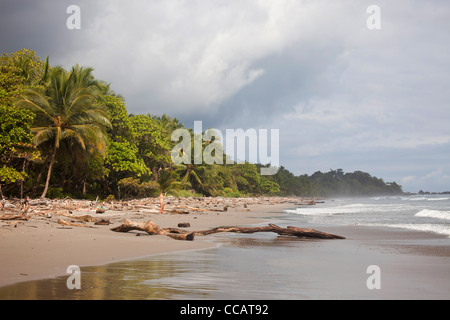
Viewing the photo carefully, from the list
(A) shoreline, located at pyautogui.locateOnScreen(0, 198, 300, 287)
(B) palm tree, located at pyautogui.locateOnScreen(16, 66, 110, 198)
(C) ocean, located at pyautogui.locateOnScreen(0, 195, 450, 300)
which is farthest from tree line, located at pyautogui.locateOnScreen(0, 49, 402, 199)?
(C) ocean, located at pyautogui.locateOnScreen(0, 195, 450, 300)

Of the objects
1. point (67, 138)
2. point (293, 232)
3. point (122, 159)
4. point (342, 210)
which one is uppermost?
point (67, 138)

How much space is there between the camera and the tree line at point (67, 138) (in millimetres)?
18234

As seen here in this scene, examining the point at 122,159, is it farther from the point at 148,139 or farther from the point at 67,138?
the point at 67,138

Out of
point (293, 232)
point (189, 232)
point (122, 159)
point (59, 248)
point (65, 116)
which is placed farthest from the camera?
point (122, 159)

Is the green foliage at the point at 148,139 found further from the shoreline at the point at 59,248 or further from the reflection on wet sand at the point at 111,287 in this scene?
the reflection on wet sand at the point at 111,287

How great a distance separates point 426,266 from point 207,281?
3981mm

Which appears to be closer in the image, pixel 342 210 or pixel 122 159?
pixel 122 159

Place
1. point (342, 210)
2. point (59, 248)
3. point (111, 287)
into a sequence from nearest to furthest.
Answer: point (111, 287)
point (59, 248)
point (342, 210)

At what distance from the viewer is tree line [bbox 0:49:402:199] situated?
18.2 m

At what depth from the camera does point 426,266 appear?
6.36m

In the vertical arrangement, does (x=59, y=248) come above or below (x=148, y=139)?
below

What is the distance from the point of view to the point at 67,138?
22.1 metres

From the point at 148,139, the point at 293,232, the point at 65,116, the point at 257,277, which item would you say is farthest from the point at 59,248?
the point at 148,139
